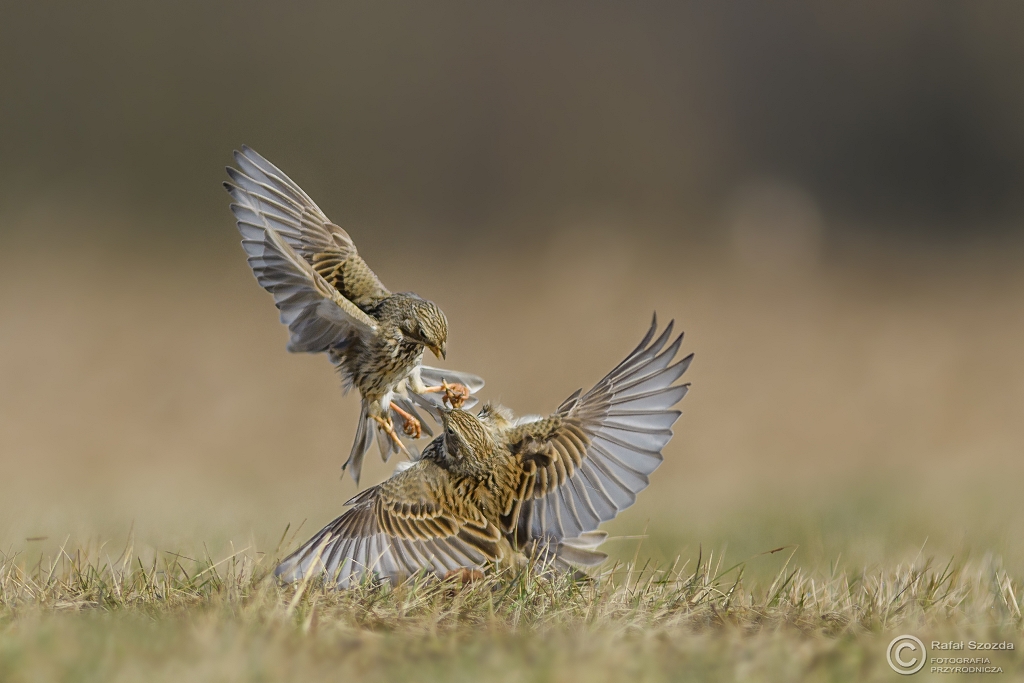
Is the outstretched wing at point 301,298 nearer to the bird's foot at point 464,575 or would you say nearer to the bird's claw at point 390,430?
the bird's claw at point 390,430

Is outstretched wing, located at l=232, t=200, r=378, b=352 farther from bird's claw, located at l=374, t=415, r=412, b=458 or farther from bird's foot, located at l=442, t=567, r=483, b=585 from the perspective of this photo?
bird's foot, located at l=442, t=567, r=483, b=585

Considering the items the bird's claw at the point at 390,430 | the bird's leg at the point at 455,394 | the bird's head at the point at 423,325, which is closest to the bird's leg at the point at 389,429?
A: the bird's claw at the point at 390,430

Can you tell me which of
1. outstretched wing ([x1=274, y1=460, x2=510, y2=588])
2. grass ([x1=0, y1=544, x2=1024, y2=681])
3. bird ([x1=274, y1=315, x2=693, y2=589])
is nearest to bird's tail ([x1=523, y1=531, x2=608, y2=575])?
bird ([x1=274, y1=315, x2=693, y2=589])

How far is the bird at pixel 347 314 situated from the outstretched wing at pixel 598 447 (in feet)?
2.12

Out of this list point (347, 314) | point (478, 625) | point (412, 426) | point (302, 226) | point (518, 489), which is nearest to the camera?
point (478, 625)

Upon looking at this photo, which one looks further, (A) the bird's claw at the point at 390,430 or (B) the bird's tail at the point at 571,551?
(A) the bird's claw at the point at 390,430

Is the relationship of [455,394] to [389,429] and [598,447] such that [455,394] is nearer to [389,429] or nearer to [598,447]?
[389,429]

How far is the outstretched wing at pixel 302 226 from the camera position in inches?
199

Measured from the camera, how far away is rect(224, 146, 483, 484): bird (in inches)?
171

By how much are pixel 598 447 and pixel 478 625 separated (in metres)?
1.05

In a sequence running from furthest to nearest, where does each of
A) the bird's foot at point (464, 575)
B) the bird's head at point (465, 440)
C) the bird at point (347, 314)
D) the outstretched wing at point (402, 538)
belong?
1. the bird at point (347, 314)
2. the bird's head at point (465, 440)
3. the outstretched wing at point (402, 538)
4. the bird's foot at point (464, 575)

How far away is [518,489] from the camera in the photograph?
13.5 feet

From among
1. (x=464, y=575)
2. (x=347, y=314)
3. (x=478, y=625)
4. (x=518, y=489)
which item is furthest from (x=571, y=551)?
(x=347, y=314)

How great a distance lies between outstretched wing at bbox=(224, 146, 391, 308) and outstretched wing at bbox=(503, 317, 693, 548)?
46.6 inches
